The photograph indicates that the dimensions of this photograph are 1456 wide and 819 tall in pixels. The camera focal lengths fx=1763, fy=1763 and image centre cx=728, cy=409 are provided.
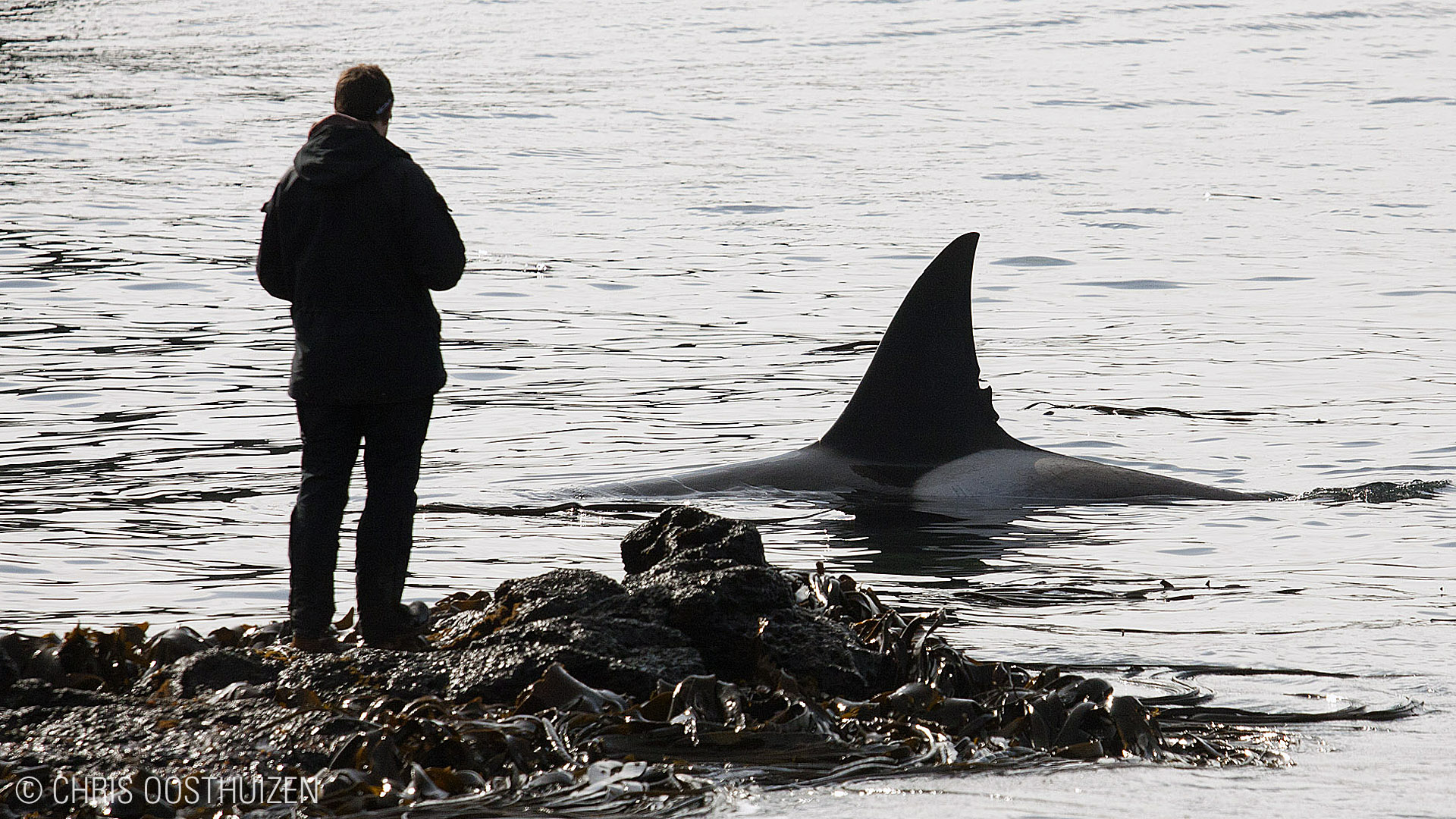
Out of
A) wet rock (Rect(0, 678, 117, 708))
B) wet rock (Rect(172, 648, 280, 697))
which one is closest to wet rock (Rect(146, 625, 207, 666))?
wet rock (Rect(172, 648, 280, 697))

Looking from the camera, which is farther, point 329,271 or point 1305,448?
point 1305,448

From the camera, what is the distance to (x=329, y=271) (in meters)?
5.75

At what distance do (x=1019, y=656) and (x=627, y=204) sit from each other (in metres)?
24.8

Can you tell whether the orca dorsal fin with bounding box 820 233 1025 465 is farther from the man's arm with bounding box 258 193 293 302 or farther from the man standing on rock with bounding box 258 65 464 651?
the man's arm with bounding box 258 193 293 302

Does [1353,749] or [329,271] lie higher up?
[329,271]

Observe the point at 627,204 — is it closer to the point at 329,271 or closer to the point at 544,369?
the point at 544,369

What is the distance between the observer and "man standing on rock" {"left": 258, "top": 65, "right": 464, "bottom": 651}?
5.71 metres

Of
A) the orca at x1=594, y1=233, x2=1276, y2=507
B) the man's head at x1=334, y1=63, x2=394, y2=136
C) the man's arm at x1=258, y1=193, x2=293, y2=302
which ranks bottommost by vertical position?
the orca at x1=594, y1=233, x2=1276, y2=507

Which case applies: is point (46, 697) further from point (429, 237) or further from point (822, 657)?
point (822, 657)

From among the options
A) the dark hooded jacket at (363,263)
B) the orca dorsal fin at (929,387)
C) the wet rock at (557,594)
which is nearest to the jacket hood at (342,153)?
the dark hooded jacket at (363,263)

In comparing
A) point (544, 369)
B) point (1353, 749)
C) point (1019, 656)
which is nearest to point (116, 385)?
point (544, 369)

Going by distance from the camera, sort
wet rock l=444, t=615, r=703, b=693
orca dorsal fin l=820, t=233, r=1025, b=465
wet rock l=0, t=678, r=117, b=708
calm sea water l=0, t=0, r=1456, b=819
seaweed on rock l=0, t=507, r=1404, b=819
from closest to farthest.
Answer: seaweed on rock l=0, t=507, r=1404, b=819
wet rock l=0, t=678, r=117, b=708
wet rock l=444, t=615, r=703, b=693
calm sea water l=0, t=0, r=1456, b=819
orca dorsal fin l=820, t=233, r=1025, b=465

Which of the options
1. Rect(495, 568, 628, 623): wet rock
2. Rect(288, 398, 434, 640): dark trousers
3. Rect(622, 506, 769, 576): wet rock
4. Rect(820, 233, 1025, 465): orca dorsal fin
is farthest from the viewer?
Rect(820, 233, 1025, 465): orca dorsal fin

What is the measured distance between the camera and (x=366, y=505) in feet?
19.4
